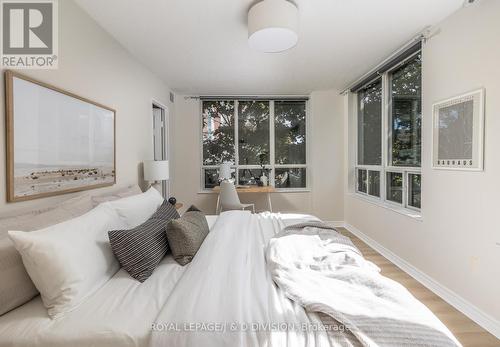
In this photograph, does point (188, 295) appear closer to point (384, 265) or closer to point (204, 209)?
point (384, 265)

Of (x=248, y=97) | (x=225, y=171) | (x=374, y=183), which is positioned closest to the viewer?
(x=374, y=183)

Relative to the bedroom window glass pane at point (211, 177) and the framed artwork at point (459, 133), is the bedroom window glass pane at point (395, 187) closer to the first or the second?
the framed artwork at point (459, 133)

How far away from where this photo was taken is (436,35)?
2.37 m

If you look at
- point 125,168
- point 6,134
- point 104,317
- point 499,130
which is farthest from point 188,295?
point 499,130

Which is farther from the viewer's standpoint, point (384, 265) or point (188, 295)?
point (384, 265)

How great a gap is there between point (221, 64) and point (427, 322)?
3.20 meters

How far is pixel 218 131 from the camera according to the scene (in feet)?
16.2

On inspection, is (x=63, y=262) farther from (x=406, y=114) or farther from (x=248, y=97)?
(x=248, y=97)

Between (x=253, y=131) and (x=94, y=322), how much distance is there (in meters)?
4.24

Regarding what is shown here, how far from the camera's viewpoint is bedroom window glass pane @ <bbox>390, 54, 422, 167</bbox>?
2.79 meters

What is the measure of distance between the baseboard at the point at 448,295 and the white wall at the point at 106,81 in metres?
3.26

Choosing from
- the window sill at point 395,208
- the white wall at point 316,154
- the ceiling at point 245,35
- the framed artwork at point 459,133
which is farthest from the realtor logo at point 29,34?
the window sill at point 395,208

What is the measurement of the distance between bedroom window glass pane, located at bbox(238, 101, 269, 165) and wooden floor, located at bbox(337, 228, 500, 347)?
2791mm

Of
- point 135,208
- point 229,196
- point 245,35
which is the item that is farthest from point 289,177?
point 135,208
